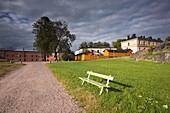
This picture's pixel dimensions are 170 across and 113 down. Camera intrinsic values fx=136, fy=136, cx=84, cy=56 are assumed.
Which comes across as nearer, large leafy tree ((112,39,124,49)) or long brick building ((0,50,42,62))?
long brick building ((0,50,42,62))

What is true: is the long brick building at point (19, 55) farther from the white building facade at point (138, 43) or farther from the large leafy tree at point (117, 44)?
the white building facade at point (138, 43)

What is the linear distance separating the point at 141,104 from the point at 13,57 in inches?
3326

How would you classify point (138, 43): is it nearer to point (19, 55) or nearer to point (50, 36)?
point (50, 36)

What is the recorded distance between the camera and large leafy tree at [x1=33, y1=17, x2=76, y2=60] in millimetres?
54594

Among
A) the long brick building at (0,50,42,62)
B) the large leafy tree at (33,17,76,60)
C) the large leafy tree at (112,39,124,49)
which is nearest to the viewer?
the large leafy tree at (33,17,76,60)

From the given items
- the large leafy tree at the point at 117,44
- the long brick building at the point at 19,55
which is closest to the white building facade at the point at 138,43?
the large leafy tree at the point at 117,44

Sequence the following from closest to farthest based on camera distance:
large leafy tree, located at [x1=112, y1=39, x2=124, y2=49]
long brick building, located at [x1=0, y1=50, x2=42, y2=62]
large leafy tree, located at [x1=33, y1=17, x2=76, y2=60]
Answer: large leafy tree, located at [x1=33, y1=17, x2=76, y2=60] < long brick building, located at [x1=0, y1=50, x2=42, y2=62] < large leafy tree, located at [x1=112, y1=39, x2=124, y2=49]

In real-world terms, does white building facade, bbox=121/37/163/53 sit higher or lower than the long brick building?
higher

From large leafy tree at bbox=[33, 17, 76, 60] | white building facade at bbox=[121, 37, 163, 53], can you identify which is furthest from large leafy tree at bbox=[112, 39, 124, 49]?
large leafy tree at bbox=[33, 17, 76, 60]

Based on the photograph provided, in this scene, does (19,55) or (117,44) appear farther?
(117,44)

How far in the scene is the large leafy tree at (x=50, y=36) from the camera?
54.6m

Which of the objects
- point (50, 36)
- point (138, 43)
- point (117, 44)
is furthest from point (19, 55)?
point (138, 43)

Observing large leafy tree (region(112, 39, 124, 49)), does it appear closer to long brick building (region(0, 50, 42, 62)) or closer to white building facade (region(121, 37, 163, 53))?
white building facade (region(121, 37, 163, 53))

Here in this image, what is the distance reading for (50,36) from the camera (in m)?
56.8
